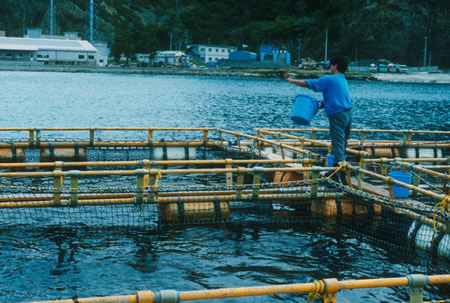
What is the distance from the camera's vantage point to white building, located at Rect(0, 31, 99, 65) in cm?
15462

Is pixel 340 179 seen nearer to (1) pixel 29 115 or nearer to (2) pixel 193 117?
(2) pixel 193 117

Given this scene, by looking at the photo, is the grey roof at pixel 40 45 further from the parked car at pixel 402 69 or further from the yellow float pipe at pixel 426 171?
the yellow float pipe at pixel 426 171

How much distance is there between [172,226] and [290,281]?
3706 mm

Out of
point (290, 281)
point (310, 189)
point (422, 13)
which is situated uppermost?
point (422, 13)

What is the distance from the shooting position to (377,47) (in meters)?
183

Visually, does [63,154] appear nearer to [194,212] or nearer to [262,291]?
[194,212]

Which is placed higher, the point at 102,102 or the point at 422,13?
the point at 422,13

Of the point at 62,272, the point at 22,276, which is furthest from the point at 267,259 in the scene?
the point at 22,276

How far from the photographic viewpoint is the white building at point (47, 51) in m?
155

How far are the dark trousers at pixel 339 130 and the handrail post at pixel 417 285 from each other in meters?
6.90

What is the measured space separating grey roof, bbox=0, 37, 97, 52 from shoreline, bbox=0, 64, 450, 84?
557 centimetres

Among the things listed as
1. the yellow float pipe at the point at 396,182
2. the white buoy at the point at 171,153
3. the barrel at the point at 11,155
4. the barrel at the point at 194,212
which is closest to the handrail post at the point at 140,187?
the barrel at the point at 194,212

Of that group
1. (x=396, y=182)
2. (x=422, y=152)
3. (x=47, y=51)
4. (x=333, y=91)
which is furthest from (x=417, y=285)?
(x=47, y=51)

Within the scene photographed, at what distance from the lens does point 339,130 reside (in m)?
12.5
